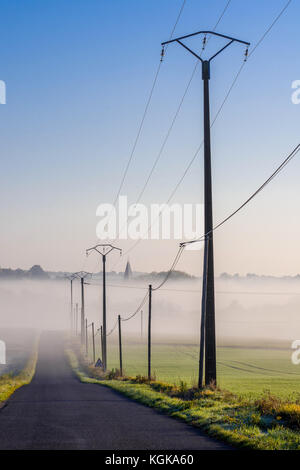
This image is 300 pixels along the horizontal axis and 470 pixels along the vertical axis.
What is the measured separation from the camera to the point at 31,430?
14.5 m

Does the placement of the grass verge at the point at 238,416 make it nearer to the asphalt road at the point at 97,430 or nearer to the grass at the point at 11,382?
the asphalt road at the point at 97,430

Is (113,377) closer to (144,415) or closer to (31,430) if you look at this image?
(144,415)

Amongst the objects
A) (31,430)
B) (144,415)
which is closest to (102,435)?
(31,430)

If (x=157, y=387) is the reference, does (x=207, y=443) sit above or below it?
above

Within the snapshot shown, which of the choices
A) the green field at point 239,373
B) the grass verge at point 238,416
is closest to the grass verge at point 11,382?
the grass verge at point 238,416

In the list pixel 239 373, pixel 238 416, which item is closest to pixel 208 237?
pixel 238 416

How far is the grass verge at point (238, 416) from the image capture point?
12.6m

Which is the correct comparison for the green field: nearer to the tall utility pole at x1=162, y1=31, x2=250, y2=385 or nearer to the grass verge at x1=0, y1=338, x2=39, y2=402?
the tall utility pole at x1=162, y1=31, x2=250, y2=385

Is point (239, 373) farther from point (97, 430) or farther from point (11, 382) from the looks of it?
point (97, 430)

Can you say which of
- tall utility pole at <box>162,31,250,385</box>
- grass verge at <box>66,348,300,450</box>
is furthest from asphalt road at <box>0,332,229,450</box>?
tall utility pole at <box>162,31,250,385</box>

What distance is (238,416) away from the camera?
16.2 meters

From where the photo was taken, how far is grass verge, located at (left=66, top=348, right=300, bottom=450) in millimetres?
12586
